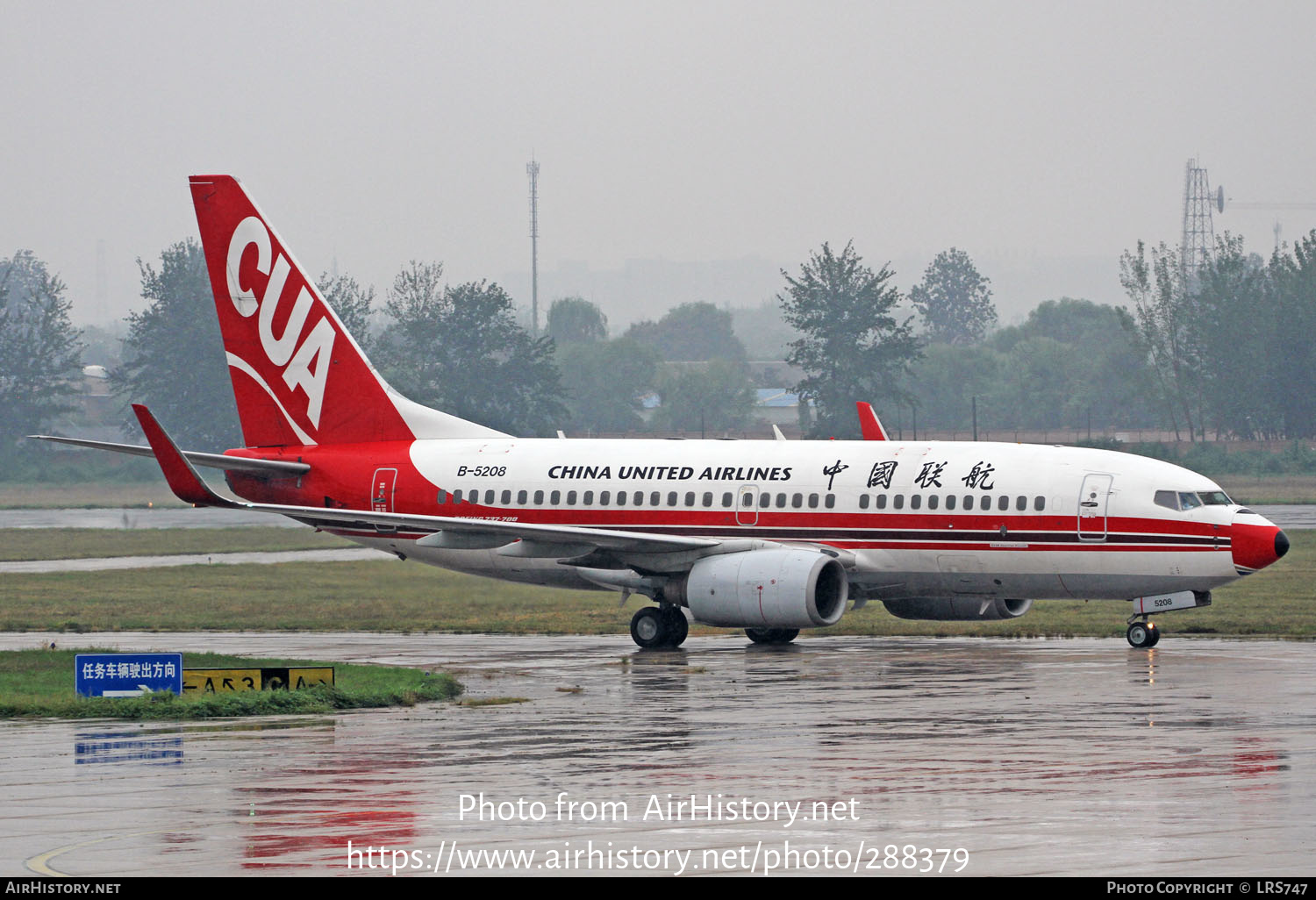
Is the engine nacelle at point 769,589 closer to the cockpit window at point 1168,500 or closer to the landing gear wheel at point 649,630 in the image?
the landing gear wheel at point 649,630

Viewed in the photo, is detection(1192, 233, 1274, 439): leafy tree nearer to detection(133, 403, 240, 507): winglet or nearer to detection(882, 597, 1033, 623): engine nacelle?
detection(882, 597, 1033, 623): engine nacelle

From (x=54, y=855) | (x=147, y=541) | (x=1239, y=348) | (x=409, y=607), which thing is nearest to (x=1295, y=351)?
(x=1239, y=348)

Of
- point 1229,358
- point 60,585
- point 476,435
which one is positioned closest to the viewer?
point 476,435

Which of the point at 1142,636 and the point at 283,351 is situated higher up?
the point at 283,351

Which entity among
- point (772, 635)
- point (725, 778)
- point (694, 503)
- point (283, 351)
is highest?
point (283, 351)

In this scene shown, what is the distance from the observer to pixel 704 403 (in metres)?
176

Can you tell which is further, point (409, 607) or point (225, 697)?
point (409, 607)

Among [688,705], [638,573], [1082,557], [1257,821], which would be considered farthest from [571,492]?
[1257,821]

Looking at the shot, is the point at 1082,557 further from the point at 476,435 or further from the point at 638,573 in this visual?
the point at 476,435

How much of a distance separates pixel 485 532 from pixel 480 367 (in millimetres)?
96286

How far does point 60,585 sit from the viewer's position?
4966 cm

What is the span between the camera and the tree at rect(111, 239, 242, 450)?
429 feet

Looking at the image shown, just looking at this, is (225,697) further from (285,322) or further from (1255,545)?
(1255,545)

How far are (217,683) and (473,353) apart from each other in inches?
4203
